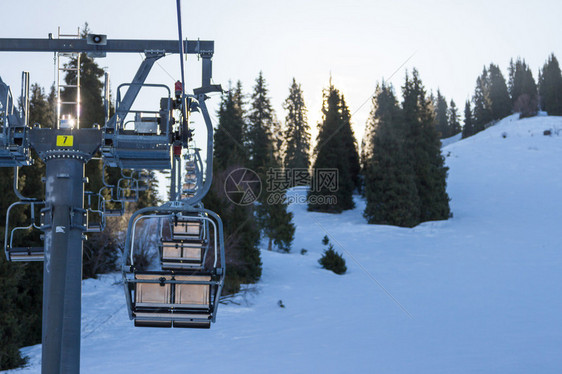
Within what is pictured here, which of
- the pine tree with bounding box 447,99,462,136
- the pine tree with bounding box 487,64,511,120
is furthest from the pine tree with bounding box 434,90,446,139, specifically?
the pine tree with bounding box 487,64,511,120

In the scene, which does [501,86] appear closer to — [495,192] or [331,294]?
[495,192]

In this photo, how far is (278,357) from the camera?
15.8 metres

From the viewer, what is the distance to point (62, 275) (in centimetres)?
773

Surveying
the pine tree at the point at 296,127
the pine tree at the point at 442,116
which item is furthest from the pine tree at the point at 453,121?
the pine tree at the point at 296,127

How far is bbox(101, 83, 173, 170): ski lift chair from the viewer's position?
7980 mm

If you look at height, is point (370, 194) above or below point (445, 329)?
above

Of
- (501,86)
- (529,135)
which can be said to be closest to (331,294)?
(529,135)

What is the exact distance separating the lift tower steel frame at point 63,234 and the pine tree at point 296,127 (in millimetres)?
60072

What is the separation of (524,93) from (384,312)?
102m

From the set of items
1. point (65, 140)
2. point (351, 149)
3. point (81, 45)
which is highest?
point (351, 149)

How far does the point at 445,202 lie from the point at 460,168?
48.0 feet

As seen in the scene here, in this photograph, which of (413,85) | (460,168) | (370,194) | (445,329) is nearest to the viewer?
(445,329)

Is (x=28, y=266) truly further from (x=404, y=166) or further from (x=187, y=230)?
(x=404, y=166)

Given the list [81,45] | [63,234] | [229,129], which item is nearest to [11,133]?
[63,234]
